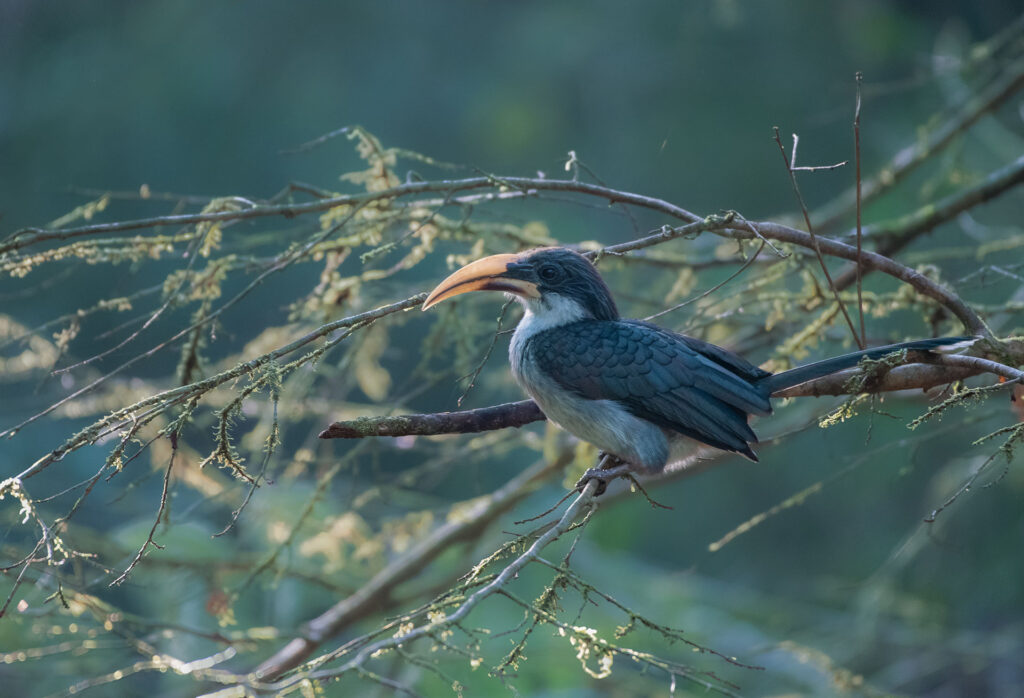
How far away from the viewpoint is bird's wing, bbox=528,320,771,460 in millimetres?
2557

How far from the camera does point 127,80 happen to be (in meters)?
8.66

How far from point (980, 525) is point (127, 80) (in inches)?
317

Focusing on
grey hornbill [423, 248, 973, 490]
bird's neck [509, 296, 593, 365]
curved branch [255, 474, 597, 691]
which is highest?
bird's neck [509, 296, 593, 365]

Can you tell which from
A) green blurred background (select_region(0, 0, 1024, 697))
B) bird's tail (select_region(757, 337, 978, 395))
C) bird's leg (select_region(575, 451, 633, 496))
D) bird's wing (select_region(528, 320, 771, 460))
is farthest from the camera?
green blurred background (select_region(0, 0, 1024, 697))

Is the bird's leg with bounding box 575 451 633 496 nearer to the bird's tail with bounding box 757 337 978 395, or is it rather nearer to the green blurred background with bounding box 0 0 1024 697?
the bird's tail with bounding box 757 337 978 395

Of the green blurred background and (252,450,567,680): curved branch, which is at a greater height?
the green blurred background

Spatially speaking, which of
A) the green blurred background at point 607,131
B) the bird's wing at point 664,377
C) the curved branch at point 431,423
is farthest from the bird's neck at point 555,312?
the green blurred background at point 607,131

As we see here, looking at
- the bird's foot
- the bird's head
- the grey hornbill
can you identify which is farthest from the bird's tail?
the bird's head

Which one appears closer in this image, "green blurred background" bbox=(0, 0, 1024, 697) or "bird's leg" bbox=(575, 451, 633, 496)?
"bird's leg" bbox=(575, 451, 633, 496)

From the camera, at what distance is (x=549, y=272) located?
2908mm

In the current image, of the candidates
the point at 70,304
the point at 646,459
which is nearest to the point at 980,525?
the point at 646,459

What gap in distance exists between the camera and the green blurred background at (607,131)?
6918 mm

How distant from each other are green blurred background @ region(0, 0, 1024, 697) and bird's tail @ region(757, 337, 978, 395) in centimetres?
388

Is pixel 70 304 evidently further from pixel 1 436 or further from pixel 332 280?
pixel 1 436
